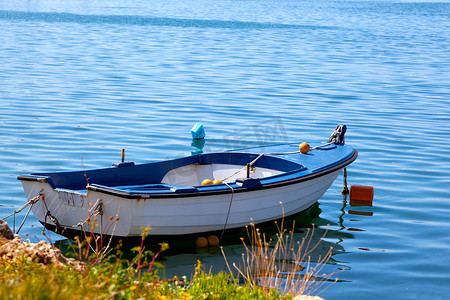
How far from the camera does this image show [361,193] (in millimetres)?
12141

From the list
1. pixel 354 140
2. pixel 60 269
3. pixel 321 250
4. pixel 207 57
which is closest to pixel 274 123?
pixel 354 140

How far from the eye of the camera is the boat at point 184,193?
340 inches

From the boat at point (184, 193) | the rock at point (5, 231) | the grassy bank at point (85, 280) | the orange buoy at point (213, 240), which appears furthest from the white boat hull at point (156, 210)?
the grassy bank at point (85, 280)

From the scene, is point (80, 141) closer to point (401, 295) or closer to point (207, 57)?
point (401, 295)

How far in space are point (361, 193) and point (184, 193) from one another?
452cm

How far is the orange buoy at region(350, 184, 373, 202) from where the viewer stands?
39.7 ft

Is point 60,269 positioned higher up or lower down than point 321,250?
higher up

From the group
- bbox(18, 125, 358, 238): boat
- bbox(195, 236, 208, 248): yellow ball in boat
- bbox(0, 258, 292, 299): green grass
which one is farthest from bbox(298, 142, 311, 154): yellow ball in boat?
bbox(0, 258, 292, 299): green grass

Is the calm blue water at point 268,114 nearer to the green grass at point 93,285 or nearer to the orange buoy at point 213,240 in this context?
the orange buoy at point 213,240

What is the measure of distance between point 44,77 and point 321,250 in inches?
719

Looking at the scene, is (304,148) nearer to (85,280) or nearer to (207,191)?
(207,191)

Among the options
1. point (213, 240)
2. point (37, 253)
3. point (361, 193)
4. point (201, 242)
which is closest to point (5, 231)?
point (37, 253)

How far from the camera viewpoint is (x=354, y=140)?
1706cm

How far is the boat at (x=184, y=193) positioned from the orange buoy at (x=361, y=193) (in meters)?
0.80
